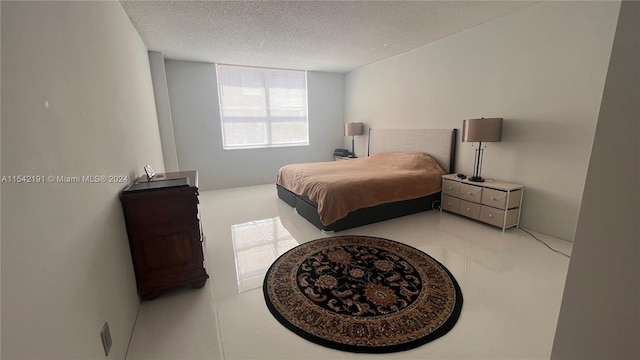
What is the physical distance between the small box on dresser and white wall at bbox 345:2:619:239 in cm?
19

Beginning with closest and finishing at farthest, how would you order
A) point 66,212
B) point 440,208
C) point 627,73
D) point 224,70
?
point 627,73 → point 66,212 → point 440,208 → point 224,70

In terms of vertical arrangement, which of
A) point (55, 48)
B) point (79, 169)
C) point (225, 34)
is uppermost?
point (225, 34)

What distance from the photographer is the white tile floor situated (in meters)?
1.51

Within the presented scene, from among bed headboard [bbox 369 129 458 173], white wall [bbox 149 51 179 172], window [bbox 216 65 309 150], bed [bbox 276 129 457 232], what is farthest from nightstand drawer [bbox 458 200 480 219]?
white wall [bbox 149 51 179 172]

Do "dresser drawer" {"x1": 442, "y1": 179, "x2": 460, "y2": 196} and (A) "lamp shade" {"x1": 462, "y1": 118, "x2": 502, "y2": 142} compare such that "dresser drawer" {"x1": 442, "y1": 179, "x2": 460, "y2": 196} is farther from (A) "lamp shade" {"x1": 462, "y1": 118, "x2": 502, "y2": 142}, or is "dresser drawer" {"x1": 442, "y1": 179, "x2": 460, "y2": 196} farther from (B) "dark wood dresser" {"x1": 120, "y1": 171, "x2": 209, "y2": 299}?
(B) "dark wood dresser" {"x1": 120, "y1": 171, "x2": 209, "y2": 299}

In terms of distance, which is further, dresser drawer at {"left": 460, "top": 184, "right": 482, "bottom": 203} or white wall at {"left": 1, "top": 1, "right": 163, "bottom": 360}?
dresser drawer at {"left": 460, "top": 184, "right": 482, "bottom": 203}

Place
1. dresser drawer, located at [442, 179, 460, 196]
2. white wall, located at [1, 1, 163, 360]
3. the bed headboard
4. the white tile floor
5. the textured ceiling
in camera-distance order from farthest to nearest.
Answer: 1. the bed headboard
2. dresser drawer, located at [442, 179, 460, 196]
3. the textured ceiling
4. the white tile floor
5. white wall, located at [1, 1, 163, 360]

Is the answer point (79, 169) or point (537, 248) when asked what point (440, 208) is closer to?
point (537, 248)

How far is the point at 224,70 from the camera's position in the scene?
5.23 meters

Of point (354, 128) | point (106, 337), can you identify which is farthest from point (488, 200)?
point (106, 337)

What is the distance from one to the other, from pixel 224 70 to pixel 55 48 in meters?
4.47

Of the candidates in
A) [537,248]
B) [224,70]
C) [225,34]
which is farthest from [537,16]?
[224,70]

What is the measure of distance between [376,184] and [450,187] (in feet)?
3.81

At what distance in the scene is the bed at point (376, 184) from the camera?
10.2ft
